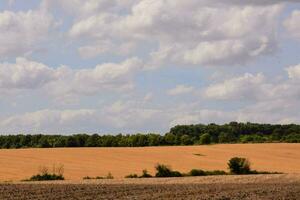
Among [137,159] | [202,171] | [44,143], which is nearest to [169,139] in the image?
[44,143]

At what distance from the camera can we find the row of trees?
112 meters

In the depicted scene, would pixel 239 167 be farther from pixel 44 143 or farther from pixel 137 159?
pixel 44 143

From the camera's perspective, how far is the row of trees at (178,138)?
368 feet

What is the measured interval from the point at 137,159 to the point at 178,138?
3605cm

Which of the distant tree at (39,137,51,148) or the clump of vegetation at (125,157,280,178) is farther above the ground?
the distant tree at (39,137,51,148)

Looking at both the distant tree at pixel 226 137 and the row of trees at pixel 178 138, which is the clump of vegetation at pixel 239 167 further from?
the distant tree at pixel 226 137

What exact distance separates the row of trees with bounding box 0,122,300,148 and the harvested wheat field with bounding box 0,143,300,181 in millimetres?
17100

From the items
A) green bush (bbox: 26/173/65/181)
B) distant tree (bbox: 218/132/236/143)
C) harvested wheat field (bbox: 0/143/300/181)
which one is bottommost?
green bush (bbox: 26/173/65/181)

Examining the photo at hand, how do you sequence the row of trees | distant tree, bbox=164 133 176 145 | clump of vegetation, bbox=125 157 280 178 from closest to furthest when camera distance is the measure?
clump of vegetation, bbox=125 157 280 178 < the row of trees < distant tree, bbox=164 133 176 145

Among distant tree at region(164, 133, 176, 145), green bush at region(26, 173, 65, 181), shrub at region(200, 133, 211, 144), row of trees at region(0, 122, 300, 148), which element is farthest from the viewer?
shrub at region(200, 133, 211, 144)

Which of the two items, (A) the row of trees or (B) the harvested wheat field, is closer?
(B) the harvested wheat field

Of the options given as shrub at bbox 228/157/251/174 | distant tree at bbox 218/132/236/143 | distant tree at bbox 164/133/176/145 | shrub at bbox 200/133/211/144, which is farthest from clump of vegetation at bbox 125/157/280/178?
distant tree at bbox 218/132/236/143

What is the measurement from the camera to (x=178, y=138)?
117000 millimetres

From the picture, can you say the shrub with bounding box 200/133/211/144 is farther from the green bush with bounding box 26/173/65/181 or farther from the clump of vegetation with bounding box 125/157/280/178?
the green bush with bounding box 26/173/65/181
